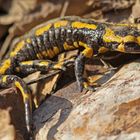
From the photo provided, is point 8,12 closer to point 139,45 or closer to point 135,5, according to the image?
point 135,5

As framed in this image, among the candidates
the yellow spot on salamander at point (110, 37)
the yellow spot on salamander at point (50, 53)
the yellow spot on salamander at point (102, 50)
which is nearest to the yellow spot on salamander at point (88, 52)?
the yellow spot on salamander at point (102, 50)

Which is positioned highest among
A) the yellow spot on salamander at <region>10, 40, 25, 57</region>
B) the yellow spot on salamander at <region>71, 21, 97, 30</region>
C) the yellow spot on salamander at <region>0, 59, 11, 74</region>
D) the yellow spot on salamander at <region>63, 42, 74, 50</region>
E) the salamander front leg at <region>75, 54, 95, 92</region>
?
the yellow spot on salamander at <region>71, 21, 97, 30</region>

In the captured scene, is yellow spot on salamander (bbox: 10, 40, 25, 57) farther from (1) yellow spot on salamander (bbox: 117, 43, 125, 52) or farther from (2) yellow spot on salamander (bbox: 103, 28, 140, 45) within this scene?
(1) yellow spot on salamander (bbox: 117, 43, 125, 52)

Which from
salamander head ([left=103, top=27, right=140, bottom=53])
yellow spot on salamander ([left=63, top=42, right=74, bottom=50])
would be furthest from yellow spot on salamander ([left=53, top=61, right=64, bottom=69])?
salamander head ([left=103, top=27, right=140, bottom=53])

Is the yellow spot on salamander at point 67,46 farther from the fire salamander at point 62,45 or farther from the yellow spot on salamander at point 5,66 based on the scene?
the yellow spot on salamander at point 5,66

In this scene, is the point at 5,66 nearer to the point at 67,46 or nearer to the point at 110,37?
the point at 67,46

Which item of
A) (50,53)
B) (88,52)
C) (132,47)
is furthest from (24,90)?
(132,47)

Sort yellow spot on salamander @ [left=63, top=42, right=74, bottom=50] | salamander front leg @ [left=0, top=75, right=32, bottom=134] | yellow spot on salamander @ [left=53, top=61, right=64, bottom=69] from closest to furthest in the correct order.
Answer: salamander front leg @ [left=0, top=75, right=32, bottom=134] → yellow spot on salamander @ [left=53, top=61, right=64, bottom=69] → yellow spot on salamander @ [left=63, top=42, right=74, bottom=50]
